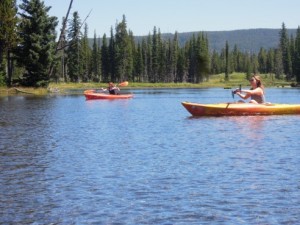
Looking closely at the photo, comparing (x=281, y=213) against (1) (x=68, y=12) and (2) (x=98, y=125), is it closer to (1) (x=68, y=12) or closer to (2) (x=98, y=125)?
(2) (x=98, y=125)

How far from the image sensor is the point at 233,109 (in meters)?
31.2

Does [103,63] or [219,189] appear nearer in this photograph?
[219,189]

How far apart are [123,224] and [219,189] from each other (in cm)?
311

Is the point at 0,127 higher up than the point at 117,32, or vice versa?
the point at 117,32

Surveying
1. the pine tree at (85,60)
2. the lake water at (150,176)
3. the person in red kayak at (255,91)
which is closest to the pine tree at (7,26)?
the person in red kayak at (255,91)

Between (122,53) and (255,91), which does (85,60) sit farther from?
(255,91)

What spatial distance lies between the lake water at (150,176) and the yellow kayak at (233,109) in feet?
23.6

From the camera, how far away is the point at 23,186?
11672mm

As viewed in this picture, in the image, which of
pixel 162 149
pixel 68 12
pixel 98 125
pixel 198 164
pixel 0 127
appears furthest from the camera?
pixel 68 12

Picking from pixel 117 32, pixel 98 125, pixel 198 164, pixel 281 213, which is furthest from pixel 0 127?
pixel 117 32

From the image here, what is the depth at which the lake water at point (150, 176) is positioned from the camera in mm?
9320

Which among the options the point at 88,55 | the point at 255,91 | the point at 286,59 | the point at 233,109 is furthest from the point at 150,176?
the point at 286,59

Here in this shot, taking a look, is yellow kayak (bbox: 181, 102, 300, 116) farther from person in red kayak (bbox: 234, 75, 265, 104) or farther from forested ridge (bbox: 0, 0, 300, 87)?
forested ridge (bbox: 0, 0, 300, 87)

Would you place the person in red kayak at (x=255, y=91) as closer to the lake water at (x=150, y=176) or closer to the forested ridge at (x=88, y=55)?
the lake water at (x=150, y=176)
